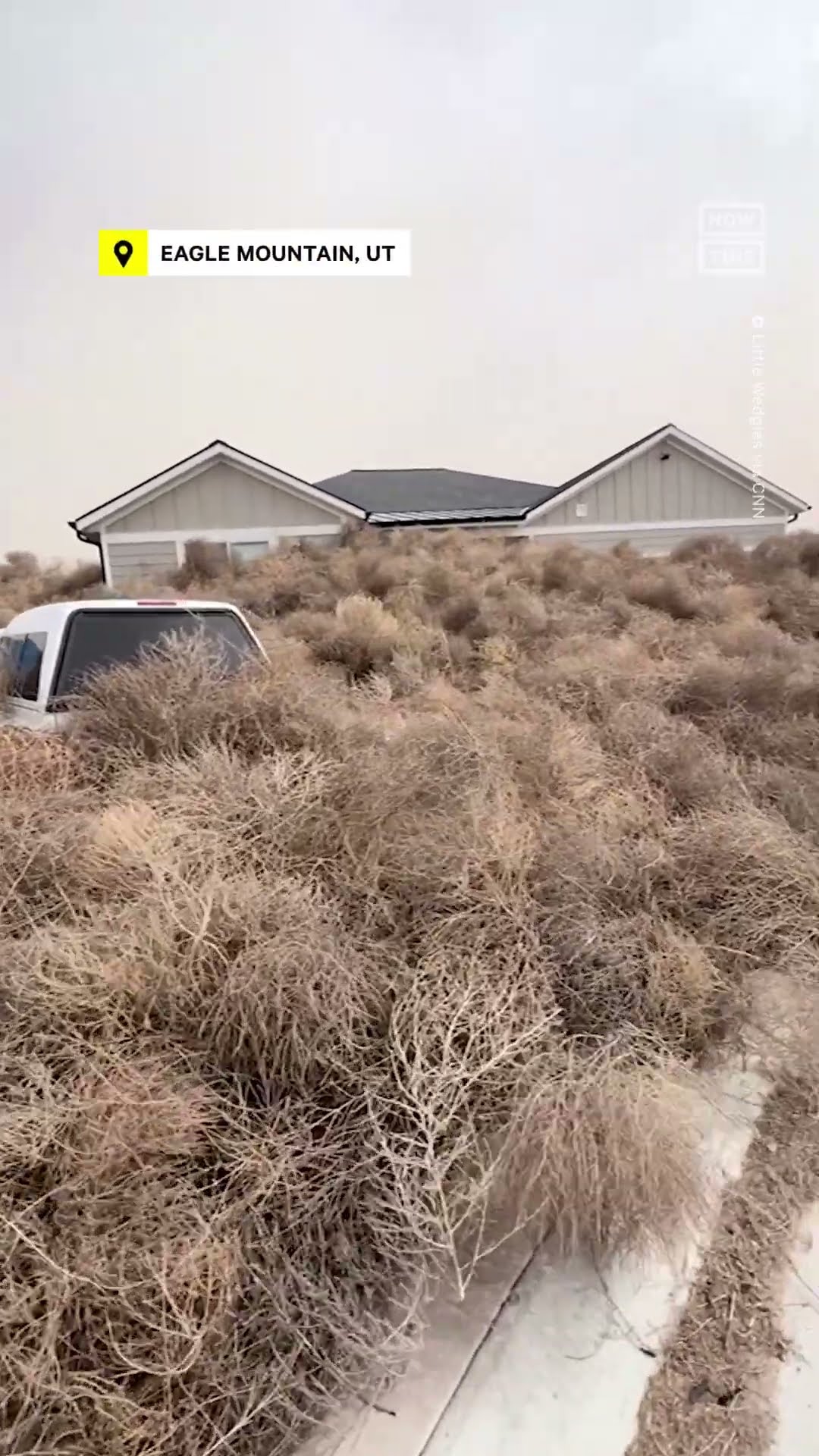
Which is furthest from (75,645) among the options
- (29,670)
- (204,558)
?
(204,558)

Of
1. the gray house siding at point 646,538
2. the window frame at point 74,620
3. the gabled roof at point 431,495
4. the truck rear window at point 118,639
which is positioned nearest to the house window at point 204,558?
the gabled roof at point 431,495

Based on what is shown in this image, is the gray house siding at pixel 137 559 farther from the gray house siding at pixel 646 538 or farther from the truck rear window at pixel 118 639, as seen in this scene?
the truck rear window at pixel 118 639

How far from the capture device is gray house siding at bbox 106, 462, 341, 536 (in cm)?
2094

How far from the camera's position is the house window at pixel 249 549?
2134 centimetres

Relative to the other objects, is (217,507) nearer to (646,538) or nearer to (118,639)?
(646,538)

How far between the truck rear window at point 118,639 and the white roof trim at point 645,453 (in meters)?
18.4

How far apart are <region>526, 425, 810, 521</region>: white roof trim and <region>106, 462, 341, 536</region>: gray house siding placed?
248 inches

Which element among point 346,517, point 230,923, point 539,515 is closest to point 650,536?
point 539,515

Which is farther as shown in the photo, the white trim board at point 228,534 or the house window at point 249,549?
the house window at point 249,549

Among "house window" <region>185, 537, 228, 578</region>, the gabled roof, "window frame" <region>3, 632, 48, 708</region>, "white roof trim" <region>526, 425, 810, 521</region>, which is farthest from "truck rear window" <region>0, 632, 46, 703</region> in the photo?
"white roof trim" <region>526, 425, 810, 521</region>

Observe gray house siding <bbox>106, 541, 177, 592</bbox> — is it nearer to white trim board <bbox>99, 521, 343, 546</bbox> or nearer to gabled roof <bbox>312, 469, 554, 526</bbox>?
white trim board <bbox>99, 521, 343, 546</bbox>

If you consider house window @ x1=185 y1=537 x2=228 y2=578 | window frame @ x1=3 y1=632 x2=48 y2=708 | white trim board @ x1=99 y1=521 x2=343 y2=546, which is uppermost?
white trim board @ x1=99 y1=521 x2=343 y2=546

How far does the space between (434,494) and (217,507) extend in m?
7.37

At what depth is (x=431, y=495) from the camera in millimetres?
25938
